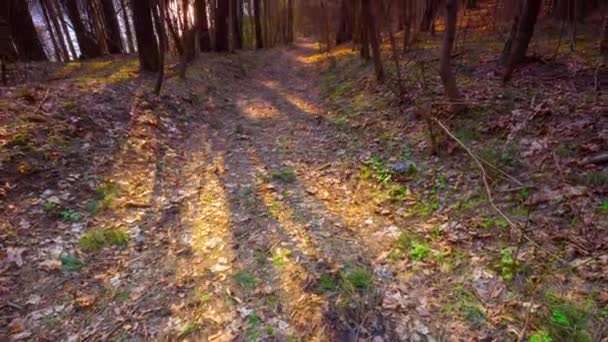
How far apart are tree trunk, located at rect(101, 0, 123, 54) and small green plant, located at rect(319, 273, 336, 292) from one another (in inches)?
498

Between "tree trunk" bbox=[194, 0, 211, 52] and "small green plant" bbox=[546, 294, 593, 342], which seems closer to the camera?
"small green plant" bbox=[546, 294, 593, 342]

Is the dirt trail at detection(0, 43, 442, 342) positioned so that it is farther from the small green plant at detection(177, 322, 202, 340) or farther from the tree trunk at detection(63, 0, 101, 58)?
the tree trunk at detection(63, 0, 101, 58)

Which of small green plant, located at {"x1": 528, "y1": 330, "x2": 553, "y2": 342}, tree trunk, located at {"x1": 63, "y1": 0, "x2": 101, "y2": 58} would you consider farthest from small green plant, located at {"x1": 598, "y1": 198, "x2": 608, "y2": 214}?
tree trunk, located at {"x1": 63, "y1": 0, "x2": 101, "y2": 58}

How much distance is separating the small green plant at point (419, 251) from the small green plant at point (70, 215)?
3813 mm

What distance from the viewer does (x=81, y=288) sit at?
321cm

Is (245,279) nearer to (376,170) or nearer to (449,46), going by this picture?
(376,170)

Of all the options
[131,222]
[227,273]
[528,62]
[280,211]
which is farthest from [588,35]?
[131,222]

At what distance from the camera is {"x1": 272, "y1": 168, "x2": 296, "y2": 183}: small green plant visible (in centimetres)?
516

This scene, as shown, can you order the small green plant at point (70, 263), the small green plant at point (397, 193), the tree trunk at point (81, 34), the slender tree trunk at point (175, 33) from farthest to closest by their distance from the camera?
the tree trunk at point (81, 34)
the slender tree trunk at point (175, 33)
the small green plant at point (397, 193)
the small green plant at point (70, 263)

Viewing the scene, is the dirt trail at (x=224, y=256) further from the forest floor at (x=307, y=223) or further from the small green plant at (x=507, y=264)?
the small green plant at (x=507, y=264)

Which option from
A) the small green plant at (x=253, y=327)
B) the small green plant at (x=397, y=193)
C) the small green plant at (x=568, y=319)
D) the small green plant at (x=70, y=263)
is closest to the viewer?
the small green plant at (x=568, y=319)

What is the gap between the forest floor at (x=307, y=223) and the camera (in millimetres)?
2883

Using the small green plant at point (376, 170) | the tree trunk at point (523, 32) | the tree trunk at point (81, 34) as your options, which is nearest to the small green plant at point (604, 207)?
the small green plant at point (376, 170)

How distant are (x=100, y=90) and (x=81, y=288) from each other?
4723 millimetres
